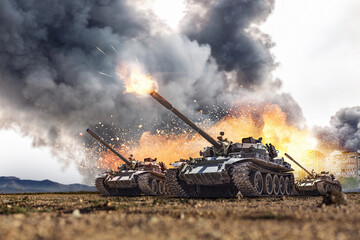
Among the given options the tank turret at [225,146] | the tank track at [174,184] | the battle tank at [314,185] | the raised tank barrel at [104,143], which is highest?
the raised tank barrel at [104,143]

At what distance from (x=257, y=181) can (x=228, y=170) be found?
310cm

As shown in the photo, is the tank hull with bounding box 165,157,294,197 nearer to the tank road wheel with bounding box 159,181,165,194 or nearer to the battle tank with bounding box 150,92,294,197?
the battle tank with bounding box 150,92,294,197

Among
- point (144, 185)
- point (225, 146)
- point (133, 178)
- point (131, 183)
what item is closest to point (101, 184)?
point (131, 183)

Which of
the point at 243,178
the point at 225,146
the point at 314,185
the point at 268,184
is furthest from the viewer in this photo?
the point at 314,185

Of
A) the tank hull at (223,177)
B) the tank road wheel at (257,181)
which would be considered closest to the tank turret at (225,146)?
the tank hull at (223,177)

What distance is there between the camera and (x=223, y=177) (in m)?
20.6

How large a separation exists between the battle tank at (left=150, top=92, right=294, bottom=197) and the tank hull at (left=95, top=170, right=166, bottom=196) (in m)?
6.89

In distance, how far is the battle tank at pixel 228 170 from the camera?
20.5 m

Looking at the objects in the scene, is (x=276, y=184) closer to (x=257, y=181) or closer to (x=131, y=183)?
(x=257, y=181)

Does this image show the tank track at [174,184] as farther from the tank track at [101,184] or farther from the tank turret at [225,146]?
the tank track at [101,184]

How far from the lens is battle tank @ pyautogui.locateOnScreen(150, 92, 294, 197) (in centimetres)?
2048

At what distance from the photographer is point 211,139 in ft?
76.0

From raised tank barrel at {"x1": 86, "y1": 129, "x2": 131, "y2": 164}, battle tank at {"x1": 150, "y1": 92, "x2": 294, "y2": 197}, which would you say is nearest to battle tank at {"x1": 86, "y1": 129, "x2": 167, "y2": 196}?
raised tank barrel at {"x1": 86, "y1": 129, "x2": 131, "y2": 164}

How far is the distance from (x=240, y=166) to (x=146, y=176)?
40.1 feet
